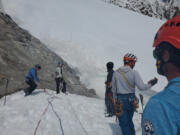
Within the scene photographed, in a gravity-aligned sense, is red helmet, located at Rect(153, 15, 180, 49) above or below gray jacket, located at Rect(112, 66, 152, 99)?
above

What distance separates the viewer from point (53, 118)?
609 centimetres

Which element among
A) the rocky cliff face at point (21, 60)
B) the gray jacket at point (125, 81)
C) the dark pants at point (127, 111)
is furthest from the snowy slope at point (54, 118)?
the gray jacket at point (125, 81)

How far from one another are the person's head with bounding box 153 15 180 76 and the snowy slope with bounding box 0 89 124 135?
4445 millimetres

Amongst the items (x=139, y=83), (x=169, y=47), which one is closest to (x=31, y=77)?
(x=139, y=83)

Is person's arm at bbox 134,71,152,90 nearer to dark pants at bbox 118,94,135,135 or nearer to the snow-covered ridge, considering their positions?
dark pants at bbox 118,94,135,135

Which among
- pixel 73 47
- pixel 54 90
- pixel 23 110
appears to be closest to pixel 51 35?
pixel 73 47

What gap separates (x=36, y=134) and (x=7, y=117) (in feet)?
5.08

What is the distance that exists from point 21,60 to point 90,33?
13.4 m

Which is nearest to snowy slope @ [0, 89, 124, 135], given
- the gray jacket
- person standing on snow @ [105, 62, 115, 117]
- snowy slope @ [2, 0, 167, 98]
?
person standing on snow @ [105, 62, 115, 117]

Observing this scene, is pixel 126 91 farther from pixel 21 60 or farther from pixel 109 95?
pixel 21 60

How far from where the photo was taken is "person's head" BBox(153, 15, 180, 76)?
1.16 metres

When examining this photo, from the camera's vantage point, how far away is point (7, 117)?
6016mm

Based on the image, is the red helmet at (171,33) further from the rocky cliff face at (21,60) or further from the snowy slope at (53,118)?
the rocky cliff face at (21,60)

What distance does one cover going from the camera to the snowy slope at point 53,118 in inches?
210
